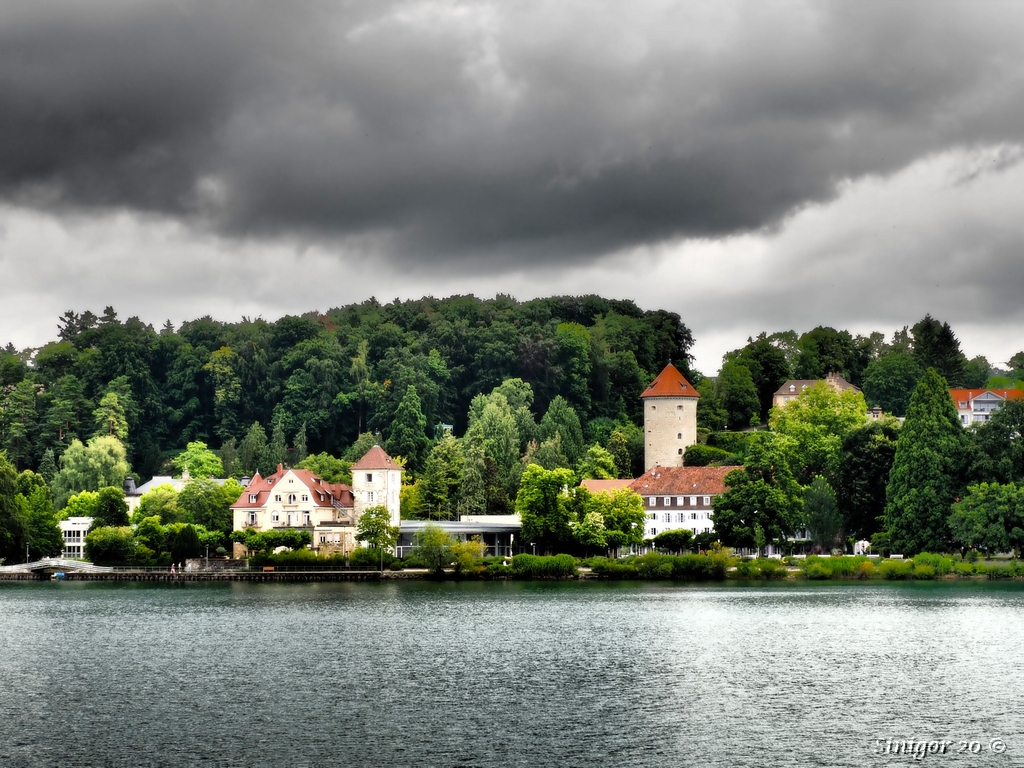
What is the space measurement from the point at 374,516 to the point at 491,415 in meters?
Answer: 20.7

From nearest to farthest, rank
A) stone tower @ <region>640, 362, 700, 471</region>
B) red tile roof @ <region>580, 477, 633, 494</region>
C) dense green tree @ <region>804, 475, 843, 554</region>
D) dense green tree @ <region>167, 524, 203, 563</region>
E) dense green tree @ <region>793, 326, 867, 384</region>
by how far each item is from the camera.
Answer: dense green tree @ <region>804, 475, 843, 554</region> → dense green tree @ <region>167, 524, 203, 563</region> → red tile roof @ <region>580, 477, 633, 494</region> → stone tower @ <region>640, 362, 700, 471</region> → dense green tree @ <region>793, 326, 867, 384</region>

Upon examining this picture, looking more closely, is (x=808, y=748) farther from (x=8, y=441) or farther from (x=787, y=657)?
(x=8, y=441)

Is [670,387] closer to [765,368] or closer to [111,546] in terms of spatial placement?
[765,368]

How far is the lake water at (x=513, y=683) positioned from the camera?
106ft

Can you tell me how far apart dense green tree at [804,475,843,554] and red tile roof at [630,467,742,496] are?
7961mm

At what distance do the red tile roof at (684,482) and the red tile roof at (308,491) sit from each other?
22.9m

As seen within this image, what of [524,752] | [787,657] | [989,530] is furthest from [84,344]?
[524,752]

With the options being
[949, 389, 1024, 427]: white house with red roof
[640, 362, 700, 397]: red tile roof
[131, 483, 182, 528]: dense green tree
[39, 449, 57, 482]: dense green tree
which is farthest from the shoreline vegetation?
[949, 389, 1024, 427]: white house with red roof

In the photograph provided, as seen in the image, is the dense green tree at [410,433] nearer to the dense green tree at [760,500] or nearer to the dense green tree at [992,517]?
the dense green tree at [760,500]

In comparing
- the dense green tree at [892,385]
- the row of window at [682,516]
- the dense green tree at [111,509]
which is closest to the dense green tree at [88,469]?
the dense green tree at [111,509]

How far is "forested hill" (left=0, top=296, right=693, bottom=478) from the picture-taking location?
12950 centimetres

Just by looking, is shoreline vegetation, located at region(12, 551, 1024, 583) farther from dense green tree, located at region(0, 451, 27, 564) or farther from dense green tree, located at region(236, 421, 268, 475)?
dense green tree, located at region(236, 421, 268, 475)

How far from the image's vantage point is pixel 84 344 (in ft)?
471

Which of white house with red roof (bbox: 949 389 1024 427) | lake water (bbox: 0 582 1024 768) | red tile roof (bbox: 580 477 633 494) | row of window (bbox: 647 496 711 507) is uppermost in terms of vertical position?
white house with red roof (bbox: 949 389 1024 427)
